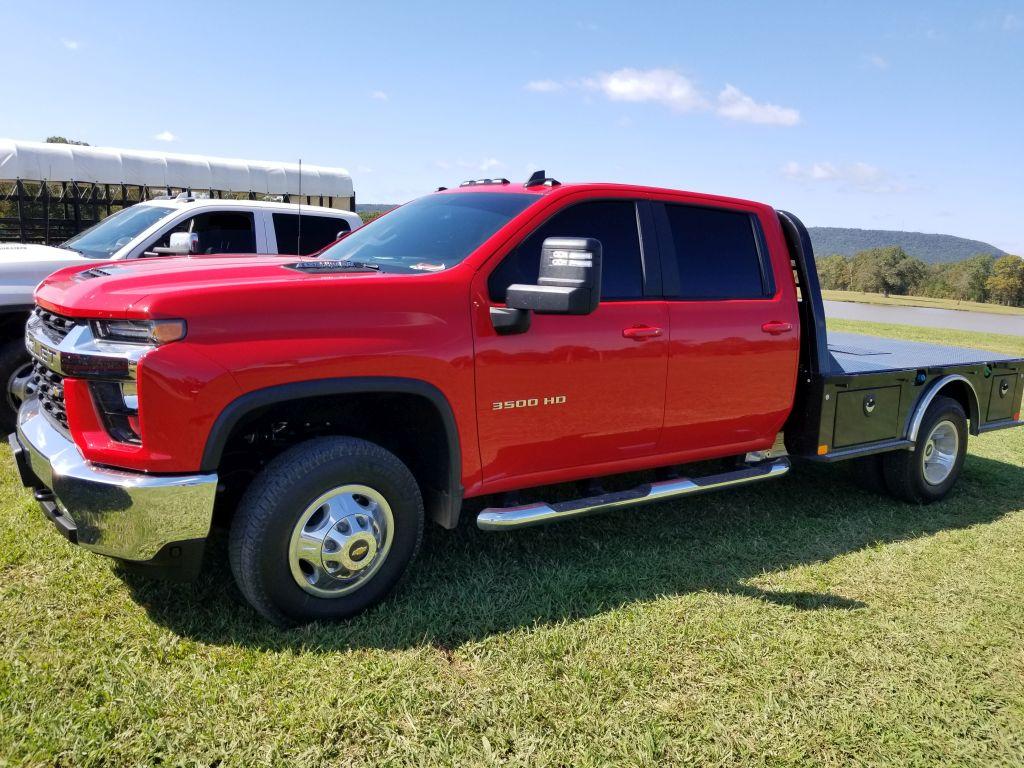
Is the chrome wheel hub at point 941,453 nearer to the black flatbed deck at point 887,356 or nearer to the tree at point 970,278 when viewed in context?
the black flatbed deck at point 887,356

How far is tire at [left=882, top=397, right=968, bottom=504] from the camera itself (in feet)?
17.5

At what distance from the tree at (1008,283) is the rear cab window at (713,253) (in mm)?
63774

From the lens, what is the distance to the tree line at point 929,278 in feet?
194

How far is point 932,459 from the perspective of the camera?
18.2ft

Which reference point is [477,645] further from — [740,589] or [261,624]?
[740,589]

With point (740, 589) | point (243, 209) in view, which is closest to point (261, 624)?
point (740, 589)

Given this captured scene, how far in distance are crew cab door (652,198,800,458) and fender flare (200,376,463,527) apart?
131 cm

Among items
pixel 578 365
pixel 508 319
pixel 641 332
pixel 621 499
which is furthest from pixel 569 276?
pixel 621 499

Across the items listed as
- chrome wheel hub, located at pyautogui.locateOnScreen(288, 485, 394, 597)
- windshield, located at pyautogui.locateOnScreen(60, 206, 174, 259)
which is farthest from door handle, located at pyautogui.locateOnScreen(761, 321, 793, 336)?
windshield, located at pyautogui.locateOnScreen(60, 206, 174, 259)

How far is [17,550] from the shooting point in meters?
3.67

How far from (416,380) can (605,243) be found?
1.36 metres

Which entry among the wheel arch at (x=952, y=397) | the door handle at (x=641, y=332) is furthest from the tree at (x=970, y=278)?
the door handle at (x=641, y=332)

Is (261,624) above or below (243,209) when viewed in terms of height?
below

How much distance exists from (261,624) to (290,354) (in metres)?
1.19
